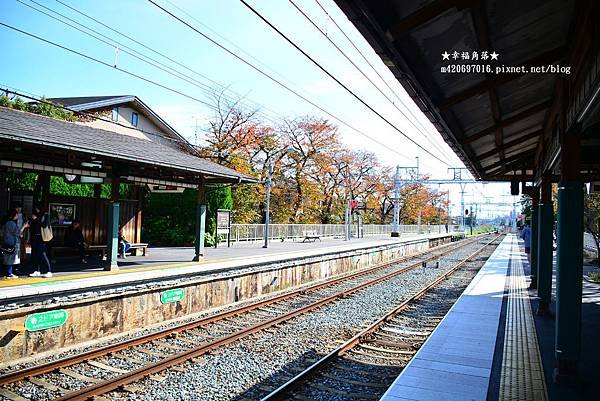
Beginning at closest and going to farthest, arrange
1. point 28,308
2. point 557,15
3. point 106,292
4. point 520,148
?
point 557,15 → point 28,308 → point 106,292 → point 520,148

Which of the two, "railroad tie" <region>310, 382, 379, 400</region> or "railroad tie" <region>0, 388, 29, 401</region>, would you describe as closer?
"railroad tie" <region>0, 388, 29, 401</region>

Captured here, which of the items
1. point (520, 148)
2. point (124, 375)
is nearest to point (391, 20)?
point (124, 375)

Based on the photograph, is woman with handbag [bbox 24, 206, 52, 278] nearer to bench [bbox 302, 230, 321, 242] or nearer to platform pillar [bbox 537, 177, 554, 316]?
platform pillar [bbox 537, 177, 554, 316]

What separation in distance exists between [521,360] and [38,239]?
955cm

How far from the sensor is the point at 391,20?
3.96 m

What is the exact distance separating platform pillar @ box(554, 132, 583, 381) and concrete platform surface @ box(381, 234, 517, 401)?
977 mm

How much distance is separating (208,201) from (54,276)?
13.5m

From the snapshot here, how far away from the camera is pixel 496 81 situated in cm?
581

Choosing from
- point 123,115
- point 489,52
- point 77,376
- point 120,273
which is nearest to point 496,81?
point 489,52

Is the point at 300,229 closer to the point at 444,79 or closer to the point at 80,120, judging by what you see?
the point at 80,120

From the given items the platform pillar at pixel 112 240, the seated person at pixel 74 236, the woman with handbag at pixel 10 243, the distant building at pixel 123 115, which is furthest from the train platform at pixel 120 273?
the distant building at pixel 123 115

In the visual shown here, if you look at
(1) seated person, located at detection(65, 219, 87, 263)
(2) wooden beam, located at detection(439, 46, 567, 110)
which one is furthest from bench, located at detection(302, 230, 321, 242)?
(2) wooden beam, located at detection(439, 46, 567, 110)

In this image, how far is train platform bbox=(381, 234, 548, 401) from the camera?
17.4 ft

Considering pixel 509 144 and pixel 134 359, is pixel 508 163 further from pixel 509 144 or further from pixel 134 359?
pixel 134 359
